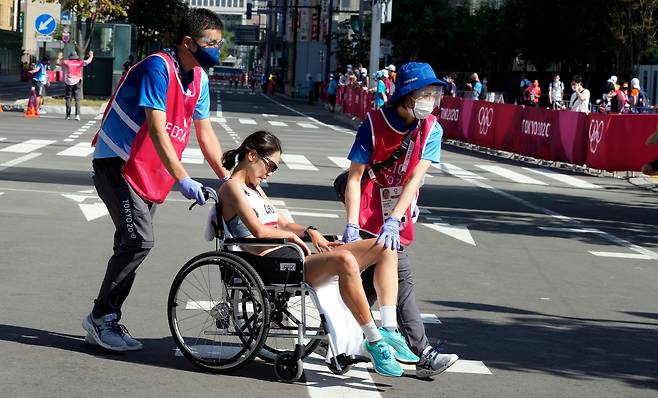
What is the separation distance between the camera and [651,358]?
8.17 meters

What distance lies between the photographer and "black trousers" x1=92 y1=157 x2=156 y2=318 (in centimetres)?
739

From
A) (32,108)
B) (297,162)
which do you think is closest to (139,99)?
(297,162)

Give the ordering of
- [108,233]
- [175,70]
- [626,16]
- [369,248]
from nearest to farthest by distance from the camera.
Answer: [369,248], [175,70], [108,233], [626,16]

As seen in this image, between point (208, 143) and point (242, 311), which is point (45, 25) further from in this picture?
point (242, 311)

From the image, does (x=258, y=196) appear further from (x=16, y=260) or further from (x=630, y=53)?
(x=630, y=53)

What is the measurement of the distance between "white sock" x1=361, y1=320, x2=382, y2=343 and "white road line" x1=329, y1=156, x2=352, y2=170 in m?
16.3

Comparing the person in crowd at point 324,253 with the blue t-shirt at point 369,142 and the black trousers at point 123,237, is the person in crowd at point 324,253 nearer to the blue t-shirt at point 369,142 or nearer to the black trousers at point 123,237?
the blue t-shirt at point 369,142

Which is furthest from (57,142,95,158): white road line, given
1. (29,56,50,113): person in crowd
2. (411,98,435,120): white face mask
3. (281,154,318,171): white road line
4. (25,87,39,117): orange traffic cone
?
(411,98,435,120): white face mask

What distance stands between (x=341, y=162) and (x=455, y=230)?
10263 millimetres

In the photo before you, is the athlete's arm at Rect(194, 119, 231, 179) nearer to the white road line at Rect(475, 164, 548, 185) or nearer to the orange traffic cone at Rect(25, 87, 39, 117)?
the white road line at Rect(475, 164, 548, 185)

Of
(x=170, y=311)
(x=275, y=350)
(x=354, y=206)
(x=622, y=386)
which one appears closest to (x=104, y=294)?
(x=170, y=311)

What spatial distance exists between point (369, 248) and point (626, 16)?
4822 cm

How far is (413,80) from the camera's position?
7.00 m

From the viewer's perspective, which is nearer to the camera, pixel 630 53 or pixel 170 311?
pixel 170 311
